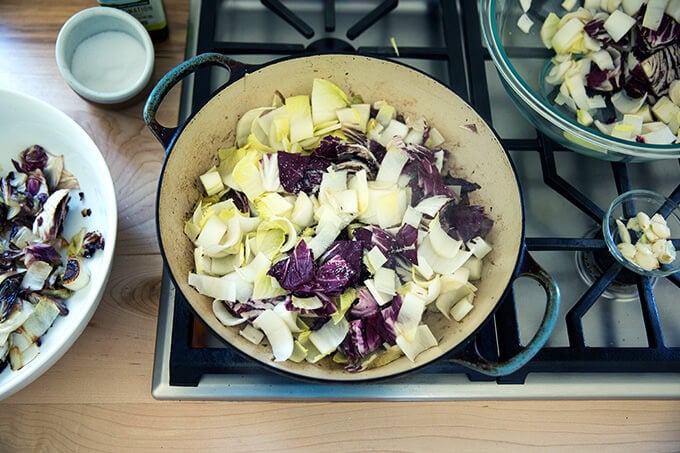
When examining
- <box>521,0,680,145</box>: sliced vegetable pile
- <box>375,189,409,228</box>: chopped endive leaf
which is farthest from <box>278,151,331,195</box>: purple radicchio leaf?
<box>521,0,680,145</box>: sliced vegetable pile

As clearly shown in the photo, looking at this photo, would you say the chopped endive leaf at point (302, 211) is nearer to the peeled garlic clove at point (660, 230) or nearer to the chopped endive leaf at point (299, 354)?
the chopped endive leaf at point (299, 354)

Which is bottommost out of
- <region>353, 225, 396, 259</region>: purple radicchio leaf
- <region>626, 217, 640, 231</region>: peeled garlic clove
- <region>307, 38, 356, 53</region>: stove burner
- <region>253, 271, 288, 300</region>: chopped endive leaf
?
<region>253, 271, 288, 300</region>: chopped endive leaf

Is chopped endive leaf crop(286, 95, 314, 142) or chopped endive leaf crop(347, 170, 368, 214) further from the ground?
chopped endive leaf crop(286, 95, 314, 142)

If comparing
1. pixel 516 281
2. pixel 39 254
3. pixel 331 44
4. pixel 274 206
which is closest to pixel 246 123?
pixel 274 206

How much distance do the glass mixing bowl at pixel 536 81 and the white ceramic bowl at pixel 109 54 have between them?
1.89 ft

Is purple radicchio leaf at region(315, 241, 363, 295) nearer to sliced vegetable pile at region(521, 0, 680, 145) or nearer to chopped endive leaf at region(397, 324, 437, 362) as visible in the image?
chopped endive leaf at region(397, 324, 437, 362)

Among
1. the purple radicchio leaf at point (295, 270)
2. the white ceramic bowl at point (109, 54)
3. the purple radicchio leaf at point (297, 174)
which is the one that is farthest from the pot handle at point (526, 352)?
the white ceramic bowl at point (109, 54)

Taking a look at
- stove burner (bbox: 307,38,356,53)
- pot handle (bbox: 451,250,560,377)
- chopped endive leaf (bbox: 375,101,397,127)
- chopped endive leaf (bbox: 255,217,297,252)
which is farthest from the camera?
stove burner (bbox: 307,38,356,53)

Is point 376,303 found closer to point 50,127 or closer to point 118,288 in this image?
point 118,288

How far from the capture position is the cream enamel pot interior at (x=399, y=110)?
83cm

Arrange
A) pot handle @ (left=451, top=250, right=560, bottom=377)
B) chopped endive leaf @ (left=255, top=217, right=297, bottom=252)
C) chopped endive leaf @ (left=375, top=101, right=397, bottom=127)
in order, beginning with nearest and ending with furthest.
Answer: pot handle @ (left=451, top=250, right=560, bottom=377) < chopped endive leaf @ (left=255, top=217, right=297, bottom=252) < chopped endive leaf @ (left=375, top=101, right=397, bottom=127)

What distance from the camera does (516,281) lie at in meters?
1.04

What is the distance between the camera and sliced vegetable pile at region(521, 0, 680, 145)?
1009 millimetres

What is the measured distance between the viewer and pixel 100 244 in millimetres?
945
